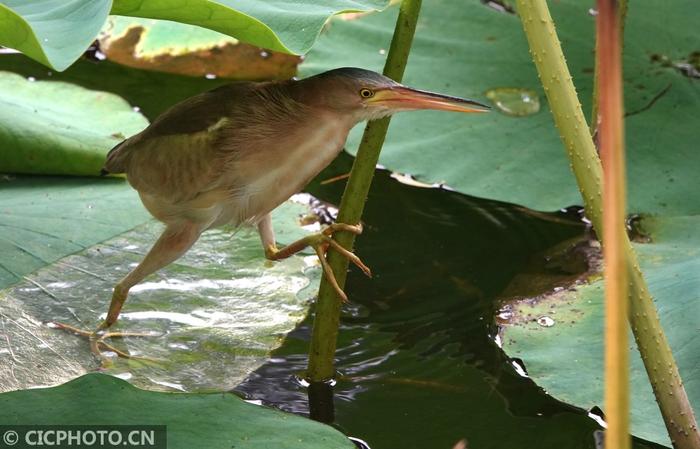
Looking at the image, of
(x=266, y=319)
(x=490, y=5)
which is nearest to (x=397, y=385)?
(x=266, y=319)

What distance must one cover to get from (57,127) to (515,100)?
145 centimetres

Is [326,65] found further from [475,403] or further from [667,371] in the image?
[667,371]

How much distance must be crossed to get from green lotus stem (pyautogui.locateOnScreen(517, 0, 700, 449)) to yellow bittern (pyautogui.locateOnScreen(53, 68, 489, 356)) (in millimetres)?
342

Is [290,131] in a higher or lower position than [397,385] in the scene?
higher

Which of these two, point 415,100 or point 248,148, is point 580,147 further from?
point 248,148

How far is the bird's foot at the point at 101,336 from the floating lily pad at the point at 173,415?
610mm

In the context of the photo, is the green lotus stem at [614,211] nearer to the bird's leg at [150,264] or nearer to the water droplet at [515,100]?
the bird's leg at [150,264]

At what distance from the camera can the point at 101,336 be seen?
2545mm

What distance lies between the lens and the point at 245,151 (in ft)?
7.67

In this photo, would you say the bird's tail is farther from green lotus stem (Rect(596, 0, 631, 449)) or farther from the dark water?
green lotus stem (Rect(596, 0, 631, 449))

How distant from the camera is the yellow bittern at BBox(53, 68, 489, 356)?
7.23ft

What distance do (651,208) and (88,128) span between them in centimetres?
178

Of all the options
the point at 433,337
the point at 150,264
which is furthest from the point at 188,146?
the point at 433,337

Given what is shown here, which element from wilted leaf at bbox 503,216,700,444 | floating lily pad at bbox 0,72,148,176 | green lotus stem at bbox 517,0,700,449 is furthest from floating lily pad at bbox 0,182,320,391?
green lotus stem at bbox 517,0,700,449
